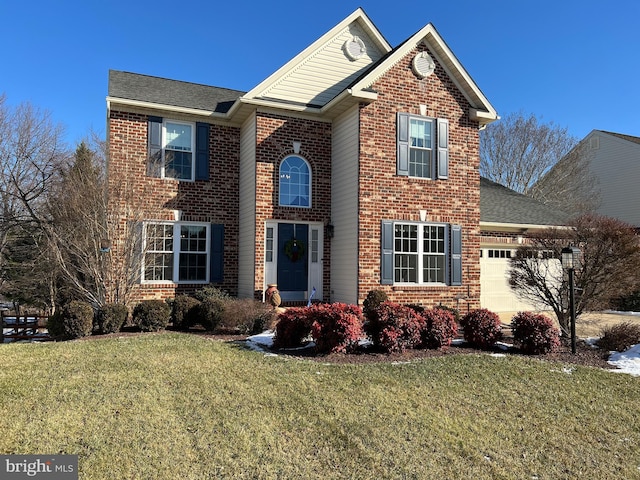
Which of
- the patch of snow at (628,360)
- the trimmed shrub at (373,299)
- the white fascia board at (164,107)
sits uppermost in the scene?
the white fascia board at (164,107)

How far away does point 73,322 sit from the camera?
889 centimetres

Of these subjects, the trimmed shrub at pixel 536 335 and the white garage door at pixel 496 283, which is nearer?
the trimmed shrub at pixel 536 335

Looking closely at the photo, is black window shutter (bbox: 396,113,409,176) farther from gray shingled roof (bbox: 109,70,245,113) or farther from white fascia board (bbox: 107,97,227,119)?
gray shingled roof (bbox: 109,70,245,113)

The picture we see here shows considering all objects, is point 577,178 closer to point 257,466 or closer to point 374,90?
point 374,90

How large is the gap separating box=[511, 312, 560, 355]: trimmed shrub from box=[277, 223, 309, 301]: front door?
625 centimetres

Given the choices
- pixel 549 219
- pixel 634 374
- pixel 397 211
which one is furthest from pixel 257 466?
pixel 549 219

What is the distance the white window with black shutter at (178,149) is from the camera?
12.7 m

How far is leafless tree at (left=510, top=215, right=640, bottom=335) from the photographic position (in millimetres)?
9281

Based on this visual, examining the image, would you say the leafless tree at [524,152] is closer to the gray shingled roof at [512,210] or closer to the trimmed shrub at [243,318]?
the gray shingled roof at [512,210]

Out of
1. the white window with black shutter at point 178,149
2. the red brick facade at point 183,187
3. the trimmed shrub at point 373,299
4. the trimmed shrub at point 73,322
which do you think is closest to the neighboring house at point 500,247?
the trimmed shrub at point 373,299

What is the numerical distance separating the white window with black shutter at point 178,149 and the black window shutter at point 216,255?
161 cm

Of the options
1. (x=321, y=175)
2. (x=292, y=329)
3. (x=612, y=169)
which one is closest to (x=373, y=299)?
(x=292, y=329)

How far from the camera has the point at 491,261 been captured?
14883mm

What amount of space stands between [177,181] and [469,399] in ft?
32.7
